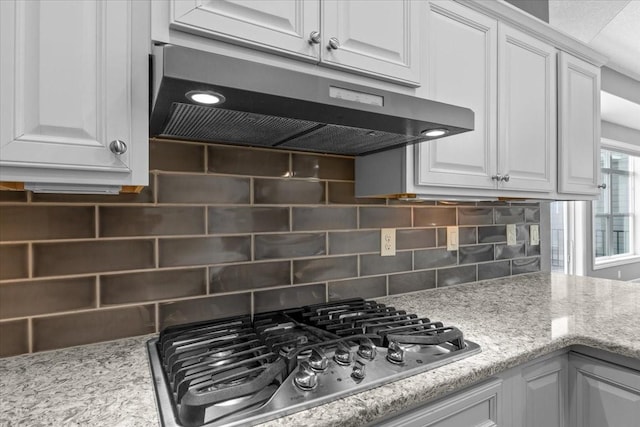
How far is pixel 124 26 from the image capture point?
2.70ft

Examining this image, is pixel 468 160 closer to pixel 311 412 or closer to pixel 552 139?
pixel 552 139

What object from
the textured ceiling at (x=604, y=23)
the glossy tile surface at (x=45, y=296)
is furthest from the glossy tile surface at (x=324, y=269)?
the textured ceiling at (x=604, y=23)

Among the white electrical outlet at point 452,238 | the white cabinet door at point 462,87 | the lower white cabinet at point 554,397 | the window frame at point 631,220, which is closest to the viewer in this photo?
the lower white cabinet at point 554,397

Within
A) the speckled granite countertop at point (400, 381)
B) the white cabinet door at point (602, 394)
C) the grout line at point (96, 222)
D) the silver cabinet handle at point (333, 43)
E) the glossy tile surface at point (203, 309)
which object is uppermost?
the silver cabinet handle at point (333, 43)

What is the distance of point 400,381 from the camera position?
86 cm

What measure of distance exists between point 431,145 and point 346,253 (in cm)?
55

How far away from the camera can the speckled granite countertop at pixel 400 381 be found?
732 mm

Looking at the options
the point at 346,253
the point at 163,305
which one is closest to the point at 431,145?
the point at 346,253

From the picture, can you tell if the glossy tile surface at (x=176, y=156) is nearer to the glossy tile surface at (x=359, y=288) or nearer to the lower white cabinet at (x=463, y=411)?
the glossy tile surface at (x=359, y=288)

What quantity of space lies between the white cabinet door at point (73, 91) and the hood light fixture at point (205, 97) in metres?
0.14

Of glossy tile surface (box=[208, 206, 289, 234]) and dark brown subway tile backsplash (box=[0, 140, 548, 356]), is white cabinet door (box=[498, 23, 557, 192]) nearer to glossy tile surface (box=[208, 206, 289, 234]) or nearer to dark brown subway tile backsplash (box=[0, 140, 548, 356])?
dark brown subway tile backsplash (box=[0, 140, 548, 356])

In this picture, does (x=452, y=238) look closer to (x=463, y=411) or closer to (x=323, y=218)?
(x=323, y=218)

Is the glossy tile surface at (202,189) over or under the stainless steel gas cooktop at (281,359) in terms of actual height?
over

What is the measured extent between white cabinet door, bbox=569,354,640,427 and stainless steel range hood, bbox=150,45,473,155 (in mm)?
860
